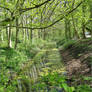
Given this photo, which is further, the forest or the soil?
the soil

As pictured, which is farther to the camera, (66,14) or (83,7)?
(83,7)

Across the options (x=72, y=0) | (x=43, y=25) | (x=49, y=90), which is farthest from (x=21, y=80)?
(x=72, y=0)

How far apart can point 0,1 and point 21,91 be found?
479 centimetres

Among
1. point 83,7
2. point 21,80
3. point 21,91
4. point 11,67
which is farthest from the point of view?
point 83,7

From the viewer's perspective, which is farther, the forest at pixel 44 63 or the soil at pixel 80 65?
the soil at pixel 80 65

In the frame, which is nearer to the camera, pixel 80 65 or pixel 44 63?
pixel 80 65

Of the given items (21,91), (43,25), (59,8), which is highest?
(59,8)

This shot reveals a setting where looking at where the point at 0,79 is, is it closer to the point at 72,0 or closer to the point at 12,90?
the point at 12,90

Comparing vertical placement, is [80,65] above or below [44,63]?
above

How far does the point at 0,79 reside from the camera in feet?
20.2

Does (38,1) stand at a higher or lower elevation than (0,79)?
higher

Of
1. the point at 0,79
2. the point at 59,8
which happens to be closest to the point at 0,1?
the point at 59,8

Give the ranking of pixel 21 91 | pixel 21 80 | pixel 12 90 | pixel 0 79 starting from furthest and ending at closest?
pixel 21 80, pixel 0 79, pixel 21 91, pixel 12 90

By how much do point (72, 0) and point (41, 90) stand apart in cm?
432
